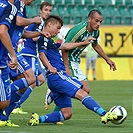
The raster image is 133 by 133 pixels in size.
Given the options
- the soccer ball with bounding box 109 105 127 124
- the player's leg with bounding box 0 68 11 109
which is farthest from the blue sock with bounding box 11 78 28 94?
the soccer ball with bounding box 109 105 127 124

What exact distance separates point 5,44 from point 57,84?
155 centimetres

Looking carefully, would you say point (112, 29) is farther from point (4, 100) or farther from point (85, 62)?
point (4, 100)

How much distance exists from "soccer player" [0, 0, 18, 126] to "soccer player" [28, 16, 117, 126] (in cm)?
84

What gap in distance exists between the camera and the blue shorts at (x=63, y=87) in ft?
30.5

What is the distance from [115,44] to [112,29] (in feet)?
2.31

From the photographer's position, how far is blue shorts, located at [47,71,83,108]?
9297 mm

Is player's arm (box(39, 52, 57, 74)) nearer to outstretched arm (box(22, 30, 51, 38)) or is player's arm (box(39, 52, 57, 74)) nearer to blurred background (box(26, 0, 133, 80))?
outstretched arm (box(22, 30, 51, 38))

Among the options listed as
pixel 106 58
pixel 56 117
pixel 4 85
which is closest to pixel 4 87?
pixel 4 85

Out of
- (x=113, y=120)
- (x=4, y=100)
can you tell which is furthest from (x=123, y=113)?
(x=4, y=100)

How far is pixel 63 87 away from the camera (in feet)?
30.7

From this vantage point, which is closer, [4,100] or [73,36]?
[4,100]

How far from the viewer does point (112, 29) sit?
26219mm

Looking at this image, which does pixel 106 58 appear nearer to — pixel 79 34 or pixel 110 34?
pixel 79 34

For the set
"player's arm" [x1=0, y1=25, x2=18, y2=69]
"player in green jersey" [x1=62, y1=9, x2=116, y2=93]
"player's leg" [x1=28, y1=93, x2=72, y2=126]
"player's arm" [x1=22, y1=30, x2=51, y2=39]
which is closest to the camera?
"player's arm" [x1=0, y1=25, x2=18, y2=69]
